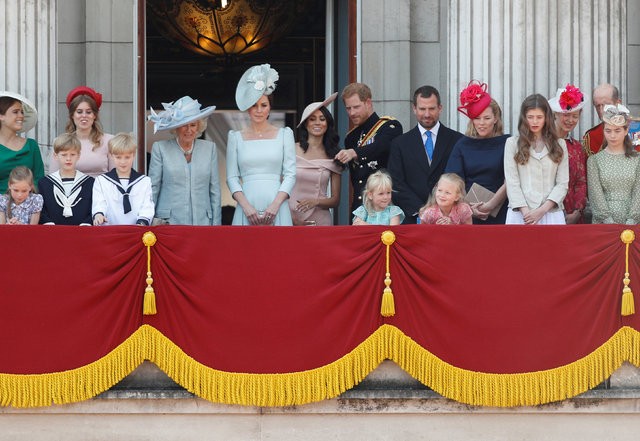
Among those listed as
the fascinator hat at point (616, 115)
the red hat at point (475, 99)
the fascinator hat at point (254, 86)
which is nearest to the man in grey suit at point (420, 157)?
the red hat at point (475, 99)

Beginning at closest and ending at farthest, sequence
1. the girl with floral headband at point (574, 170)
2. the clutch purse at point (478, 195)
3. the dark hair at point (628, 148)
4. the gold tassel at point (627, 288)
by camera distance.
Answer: the gold tassel at point (627, 288)
the dark hair at point (628, 148)
the clutch purse at point (478, 195)
the girl with floral headband at point (574, 170)

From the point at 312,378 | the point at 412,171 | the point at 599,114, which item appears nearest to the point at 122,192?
the point at 312,378

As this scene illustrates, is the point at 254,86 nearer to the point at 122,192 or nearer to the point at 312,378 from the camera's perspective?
the point at 122,192

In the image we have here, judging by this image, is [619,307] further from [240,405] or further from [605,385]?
[240,405]

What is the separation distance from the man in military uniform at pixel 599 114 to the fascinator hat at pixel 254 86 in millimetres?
2665

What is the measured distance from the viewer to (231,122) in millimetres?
20016

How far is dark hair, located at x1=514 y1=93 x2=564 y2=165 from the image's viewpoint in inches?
429

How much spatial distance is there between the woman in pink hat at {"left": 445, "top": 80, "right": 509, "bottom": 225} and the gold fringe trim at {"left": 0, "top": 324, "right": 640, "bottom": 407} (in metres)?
1.57

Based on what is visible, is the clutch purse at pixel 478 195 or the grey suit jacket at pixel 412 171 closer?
the clutch purse at pixel 478 195

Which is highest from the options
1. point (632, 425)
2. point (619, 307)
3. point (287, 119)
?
point (287, 119)

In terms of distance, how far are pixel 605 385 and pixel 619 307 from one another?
56 centimetres

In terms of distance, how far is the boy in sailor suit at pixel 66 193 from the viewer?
35.5ft

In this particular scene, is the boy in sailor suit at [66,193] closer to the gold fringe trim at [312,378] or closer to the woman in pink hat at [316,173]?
the gold fringe trim at [312,378]

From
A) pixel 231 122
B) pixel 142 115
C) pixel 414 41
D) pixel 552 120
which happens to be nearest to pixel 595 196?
pixel 552 120
